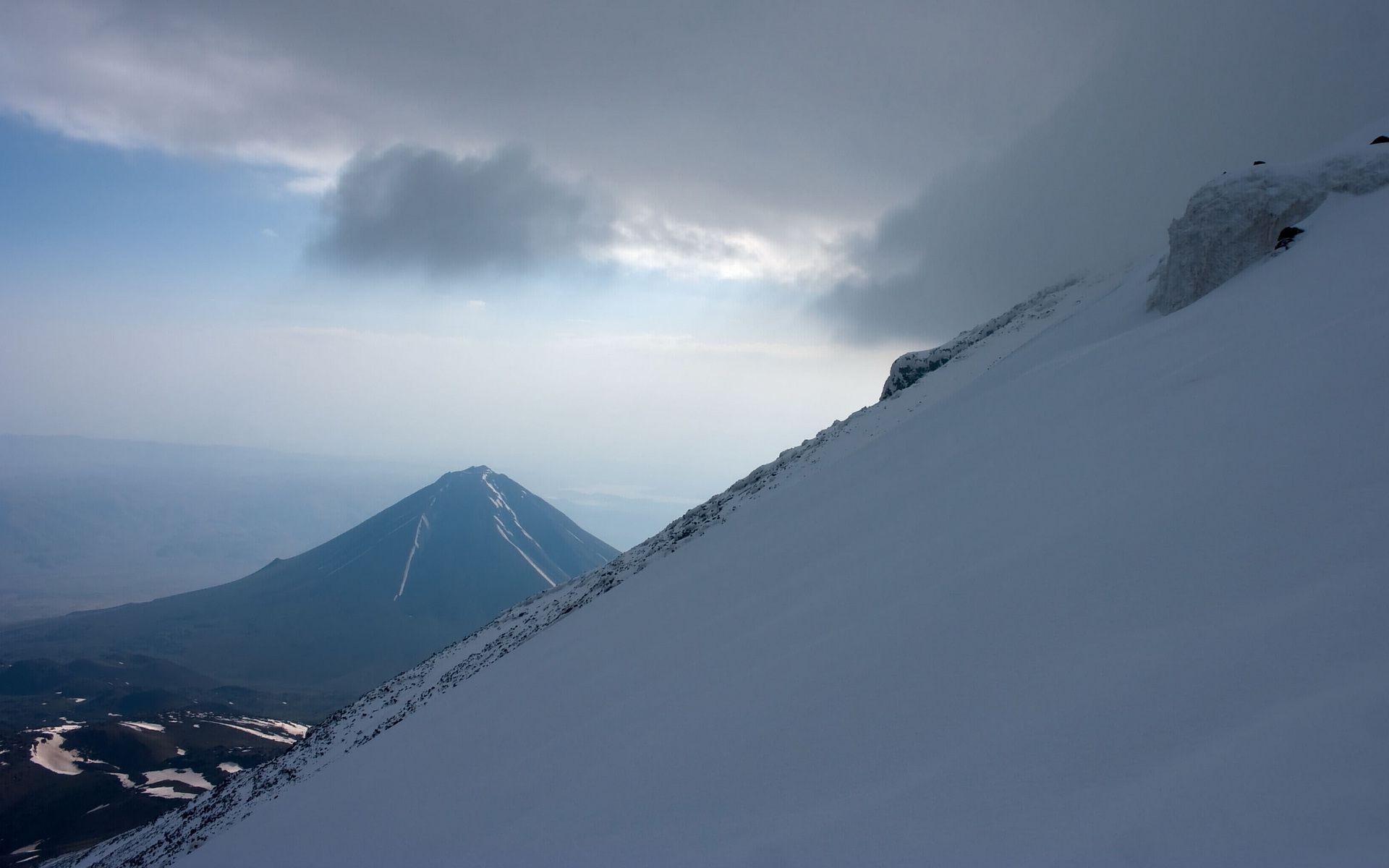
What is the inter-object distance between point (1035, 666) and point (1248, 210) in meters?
20.0

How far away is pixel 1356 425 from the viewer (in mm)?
8500

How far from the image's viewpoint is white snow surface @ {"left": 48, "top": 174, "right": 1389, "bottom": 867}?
508cm

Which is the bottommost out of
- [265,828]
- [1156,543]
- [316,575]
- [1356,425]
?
[265,828]

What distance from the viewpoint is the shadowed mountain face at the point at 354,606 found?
128875 millimetres

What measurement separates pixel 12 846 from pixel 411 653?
92.5 m

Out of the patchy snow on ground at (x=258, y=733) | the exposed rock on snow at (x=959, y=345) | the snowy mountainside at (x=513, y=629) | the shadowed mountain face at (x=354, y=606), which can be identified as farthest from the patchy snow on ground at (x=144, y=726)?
the exposed rock on snow at (x=959, y=345)

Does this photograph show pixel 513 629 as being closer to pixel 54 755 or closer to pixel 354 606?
pixel 54 755

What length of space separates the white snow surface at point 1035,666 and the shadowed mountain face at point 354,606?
361 ft

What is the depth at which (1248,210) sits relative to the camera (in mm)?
20234

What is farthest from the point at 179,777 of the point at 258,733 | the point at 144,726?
the point at 144,726

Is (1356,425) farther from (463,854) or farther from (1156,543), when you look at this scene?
(463,854)

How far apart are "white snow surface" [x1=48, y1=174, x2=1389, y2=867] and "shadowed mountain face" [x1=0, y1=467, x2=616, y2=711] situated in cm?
10996

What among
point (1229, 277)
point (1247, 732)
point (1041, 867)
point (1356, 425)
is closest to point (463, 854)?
point (1041, 867)

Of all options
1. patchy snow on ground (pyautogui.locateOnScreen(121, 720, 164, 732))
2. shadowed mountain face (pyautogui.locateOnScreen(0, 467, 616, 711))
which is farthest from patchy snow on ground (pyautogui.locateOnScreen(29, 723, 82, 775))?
shadowed mountain face (pyautogui.locateOnScreen(0, 467, 616, 711))
